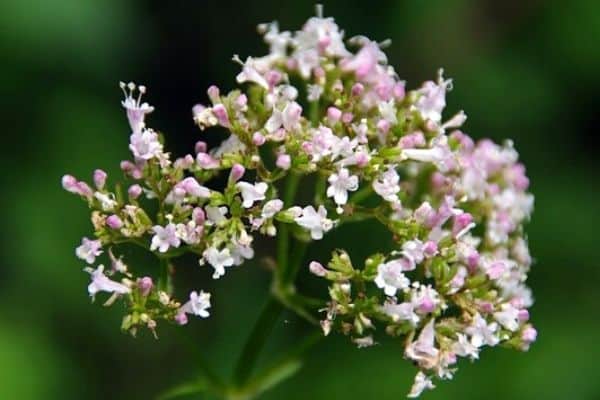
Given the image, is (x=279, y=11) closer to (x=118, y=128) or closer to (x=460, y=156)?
(x=118, y=128)

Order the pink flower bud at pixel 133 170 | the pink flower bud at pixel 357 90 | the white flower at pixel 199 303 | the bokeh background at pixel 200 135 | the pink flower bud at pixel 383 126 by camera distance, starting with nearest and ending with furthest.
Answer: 1. the white flower at pixel 199 303
2. the pink flower bud at pixel 133 170
3. the pink flower bud at pixel 383 126
4. the pink flower bud at pixel 357 90
5. the bokeh background at pixel 200 135

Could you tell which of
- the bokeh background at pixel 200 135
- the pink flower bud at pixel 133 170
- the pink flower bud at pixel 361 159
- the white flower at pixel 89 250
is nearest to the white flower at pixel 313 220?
the pink flower bud at pixel 361 159

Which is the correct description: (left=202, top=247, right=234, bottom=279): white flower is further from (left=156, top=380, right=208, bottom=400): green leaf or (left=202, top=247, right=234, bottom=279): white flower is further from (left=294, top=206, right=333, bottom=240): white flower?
(left=156, top=380, right=208, bottom=400): green leaf

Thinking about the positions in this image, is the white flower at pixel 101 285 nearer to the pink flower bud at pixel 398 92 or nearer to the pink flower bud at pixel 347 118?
the pink flower bud at pixel 347 118

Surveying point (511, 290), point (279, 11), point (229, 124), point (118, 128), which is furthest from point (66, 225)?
point (511, 290)

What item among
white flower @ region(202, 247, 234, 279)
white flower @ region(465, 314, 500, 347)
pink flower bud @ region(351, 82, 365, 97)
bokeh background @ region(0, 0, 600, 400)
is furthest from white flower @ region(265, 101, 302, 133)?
bokeh background @ region(0, 0, 600, 400)

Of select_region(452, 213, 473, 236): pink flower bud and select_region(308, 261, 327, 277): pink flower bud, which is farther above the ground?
select_region(452, 213, 473, 236): pink flower bud

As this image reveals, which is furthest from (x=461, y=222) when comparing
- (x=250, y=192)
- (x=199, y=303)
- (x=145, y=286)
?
(x=145, y=286)
